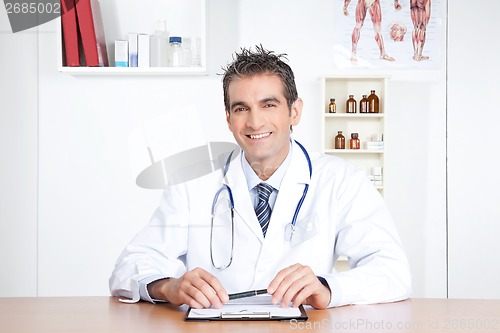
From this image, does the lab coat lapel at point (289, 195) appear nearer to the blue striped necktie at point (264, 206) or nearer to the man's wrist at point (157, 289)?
the blue striped necktie at point (264, 206)

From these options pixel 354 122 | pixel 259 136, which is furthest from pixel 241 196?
pixel 354 122

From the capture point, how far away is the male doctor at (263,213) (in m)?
1.81

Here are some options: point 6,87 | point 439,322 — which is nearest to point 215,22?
point 6,87

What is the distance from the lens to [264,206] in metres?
1.93

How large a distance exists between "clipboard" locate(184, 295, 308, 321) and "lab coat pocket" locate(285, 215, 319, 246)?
→ 1.17 ft

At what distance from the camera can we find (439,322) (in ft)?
4.49

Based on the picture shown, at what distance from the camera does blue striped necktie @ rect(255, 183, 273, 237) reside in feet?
6.22

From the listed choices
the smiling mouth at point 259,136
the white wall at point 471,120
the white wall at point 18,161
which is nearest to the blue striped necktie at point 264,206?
the smiling mouth at point 259,136

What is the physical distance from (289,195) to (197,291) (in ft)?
1.72

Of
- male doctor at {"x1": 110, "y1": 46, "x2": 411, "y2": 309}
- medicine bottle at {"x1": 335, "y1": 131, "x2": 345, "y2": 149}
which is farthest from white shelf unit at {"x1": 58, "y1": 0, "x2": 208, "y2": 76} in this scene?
male doctor at {"x1": 110, "y1": 46, "x2": 411, "y2": 309}

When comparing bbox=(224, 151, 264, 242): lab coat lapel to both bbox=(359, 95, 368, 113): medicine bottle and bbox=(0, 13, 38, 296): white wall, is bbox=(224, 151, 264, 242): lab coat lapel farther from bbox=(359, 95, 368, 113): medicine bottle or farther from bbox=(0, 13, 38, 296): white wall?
bbox=(0, 13, 38, 296): white wall

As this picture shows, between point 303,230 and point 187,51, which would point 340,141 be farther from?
point 303,230

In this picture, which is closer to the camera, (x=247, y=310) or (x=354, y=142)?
(x=247, y=310)

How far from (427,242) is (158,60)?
1.57 m
